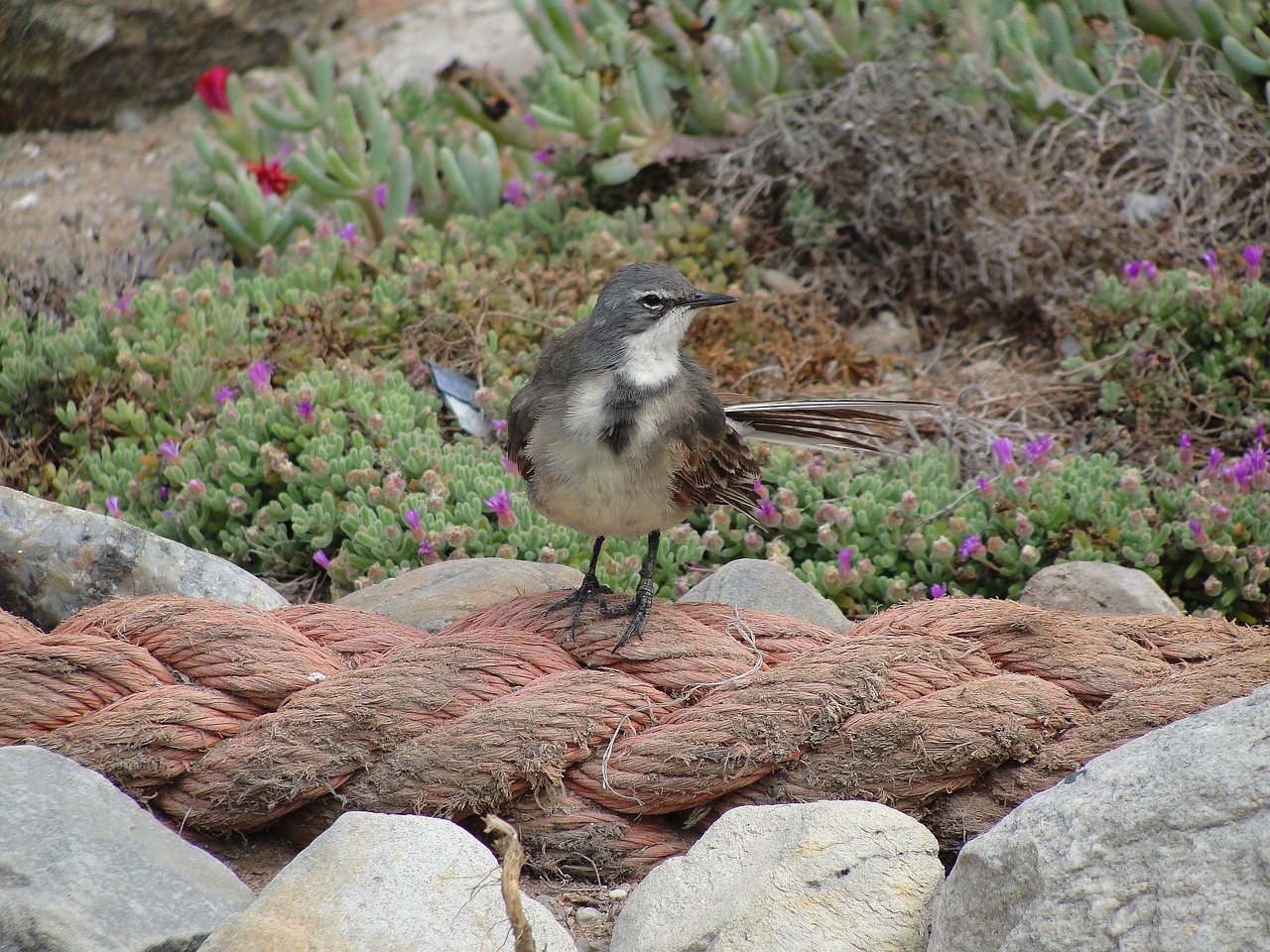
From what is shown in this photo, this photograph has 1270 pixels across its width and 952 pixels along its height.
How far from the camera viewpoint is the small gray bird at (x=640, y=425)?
11.3 ft

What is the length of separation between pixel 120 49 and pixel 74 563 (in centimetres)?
611

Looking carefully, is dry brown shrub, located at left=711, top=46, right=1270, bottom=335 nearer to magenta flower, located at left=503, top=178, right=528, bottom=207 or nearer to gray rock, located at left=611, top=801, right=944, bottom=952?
magenta flower, located at left=503, top=178, right=528, bottom=207

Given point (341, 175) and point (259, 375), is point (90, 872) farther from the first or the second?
point (341, 175)

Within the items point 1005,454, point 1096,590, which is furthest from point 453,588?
point 1005,454

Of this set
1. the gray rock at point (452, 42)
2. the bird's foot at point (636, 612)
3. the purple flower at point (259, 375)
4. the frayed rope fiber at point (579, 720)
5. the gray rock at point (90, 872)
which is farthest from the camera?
the gray rock at point (452, 42)

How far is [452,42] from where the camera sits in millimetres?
9148

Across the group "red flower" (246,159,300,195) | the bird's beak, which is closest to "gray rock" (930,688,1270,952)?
the bird's beak

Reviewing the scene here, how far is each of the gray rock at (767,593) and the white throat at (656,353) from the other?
2.22 ft

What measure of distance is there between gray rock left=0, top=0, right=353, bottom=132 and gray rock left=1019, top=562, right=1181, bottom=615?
23.4 feet

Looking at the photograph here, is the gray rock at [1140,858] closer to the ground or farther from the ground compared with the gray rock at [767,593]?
farther from the ground

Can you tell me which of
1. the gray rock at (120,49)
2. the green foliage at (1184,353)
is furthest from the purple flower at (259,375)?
the gray rock at (120,49)

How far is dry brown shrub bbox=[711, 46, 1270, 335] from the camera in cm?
623

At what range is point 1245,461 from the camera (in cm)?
481

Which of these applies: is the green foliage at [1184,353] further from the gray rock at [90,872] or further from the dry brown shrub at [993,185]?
the gray rock at [90,872]
